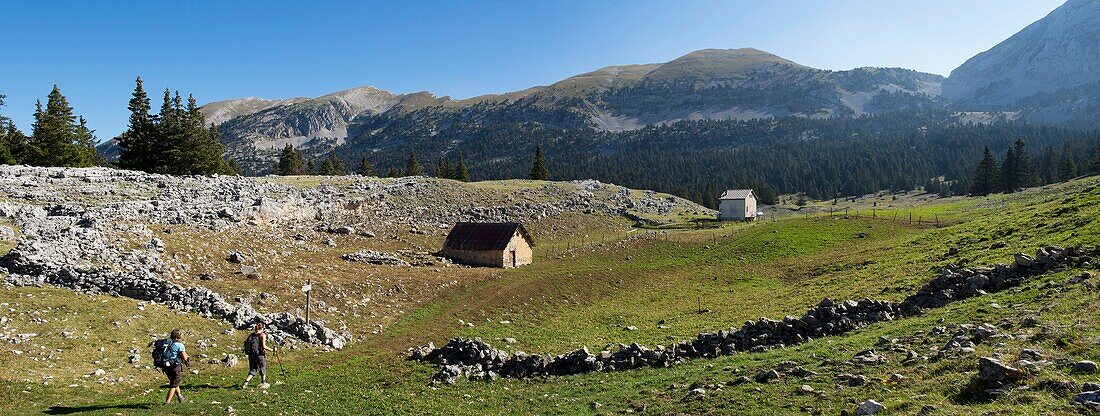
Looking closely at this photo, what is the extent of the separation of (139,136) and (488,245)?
5347 cm

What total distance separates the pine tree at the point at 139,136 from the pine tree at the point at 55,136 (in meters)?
5.02

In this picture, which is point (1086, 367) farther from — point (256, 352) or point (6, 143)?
→ point (6, 143)

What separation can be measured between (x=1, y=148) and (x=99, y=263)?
5801 centimetres

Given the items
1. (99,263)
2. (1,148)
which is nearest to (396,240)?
(99,263)

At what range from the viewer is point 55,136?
6588cm

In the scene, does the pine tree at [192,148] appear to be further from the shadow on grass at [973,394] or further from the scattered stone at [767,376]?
the shadow on grass at [973,394]

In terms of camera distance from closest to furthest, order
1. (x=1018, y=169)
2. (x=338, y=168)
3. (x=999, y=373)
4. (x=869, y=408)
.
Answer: (x=999, y=373) < (x=869, y=408) < (x=1018, y=169) < (x=338, y=168)

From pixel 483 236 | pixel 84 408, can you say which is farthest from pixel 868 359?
pixel 483 236

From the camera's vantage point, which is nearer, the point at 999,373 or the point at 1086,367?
the point at 1086,367

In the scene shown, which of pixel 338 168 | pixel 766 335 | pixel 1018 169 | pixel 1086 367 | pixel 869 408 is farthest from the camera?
pixel 338 168

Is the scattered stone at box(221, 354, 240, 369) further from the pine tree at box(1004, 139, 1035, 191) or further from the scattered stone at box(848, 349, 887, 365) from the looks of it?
the pine tree at box(1004, 139, 1035, 191)

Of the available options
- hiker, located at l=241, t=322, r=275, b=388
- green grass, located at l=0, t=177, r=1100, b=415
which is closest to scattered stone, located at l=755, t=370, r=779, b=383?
green grass, located at l=0, t=177, r=1100, b=415

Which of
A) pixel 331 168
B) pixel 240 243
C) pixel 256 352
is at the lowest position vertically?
pixel 256 352

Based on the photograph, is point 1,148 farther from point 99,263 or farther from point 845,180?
point 845,180
